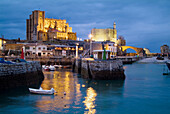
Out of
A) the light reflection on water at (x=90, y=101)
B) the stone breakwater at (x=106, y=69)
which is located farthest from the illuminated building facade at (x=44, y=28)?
the light reflection on water at (x=90, y=101)

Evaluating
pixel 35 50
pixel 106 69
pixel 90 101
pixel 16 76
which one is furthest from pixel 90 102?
pixel 35 50

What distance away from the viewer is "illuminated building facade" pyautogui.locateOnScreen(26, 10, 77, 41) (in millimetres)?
116375

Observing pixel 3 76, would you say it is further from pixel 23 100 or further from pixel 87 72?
pixel 87 72

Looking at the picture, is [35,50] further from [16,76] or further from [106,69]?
[16,76]

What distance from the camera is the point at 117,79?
107ft

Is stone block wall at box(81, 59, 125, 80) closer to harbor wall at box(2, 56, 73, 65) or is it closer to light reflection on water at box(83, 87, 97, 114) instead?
light reflection on water at box(83, 87, 97, 114)

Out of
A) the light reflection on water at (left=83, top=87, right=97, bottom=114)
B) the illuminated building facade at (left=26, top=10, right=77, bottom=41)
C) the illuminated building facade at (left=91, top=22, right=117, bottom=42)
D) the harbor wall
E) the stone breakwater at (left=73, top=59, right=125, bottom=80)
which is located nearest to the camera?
the light reflection on water at (left=83, top=87, right=97, bottom=114)

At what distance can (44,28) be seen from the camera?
124 m

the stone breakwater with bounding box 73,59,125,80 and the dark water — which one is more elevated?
the stone breakwater with bounding box 73,59,125,80

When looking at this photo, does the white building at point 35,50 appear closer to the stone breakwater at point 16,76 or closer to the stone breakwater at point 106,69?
the stone breakwater at point 106,69

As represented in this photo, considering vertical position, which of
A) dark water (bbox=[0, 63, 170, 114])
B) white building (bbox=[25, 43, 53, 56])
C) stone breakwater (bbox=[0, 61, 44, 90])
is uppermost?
white building (bbox=[25, 43, 53, 56])

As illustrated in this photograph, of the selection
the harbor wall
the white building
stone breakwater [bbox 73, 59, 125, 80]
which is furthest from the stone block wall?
the white building

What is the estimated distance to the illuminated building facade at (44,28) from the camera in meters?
116

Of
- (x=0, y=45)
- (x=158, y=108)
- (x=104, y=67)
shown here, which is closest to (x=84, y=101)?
(x=158, y=108)
